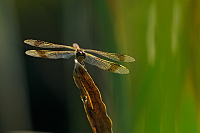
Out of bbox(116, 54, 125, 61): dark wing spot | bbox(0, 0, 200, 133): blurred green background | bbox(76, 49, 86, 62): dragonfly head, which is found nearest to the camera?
bbox(0, 0, 200, 133): blurred green background

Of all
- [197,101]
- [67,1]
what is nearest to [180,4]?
[197,101]

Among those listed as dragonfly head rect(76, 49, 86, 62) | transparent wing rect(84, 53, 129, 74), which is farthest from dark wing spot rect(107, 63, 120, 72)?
dragonfly head rect(76, 49, 86, 62)

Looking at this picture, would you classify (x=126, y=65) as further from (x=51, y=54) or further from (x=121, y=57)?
(x=51, y=54)

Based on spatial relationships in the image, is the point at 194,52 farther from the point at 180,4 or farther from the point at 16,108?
the point at 16,108

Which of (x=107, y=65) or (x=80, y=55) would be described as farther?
(x=107, y=65)

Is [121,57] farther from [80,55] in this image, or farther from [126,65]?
[80,55]

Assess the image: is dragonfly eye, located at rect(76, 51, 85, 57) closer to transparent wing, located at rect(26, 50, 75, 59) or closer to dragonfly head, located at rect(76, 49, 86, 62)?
dragonfly head, located at rect(76, 49, 86, 62)

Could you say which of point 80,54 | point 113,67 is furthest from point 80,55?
point 113,67

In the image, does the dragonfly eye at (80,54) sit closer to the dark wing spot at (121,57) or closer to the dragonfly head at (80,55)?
the dragonfly head at (80,55)
